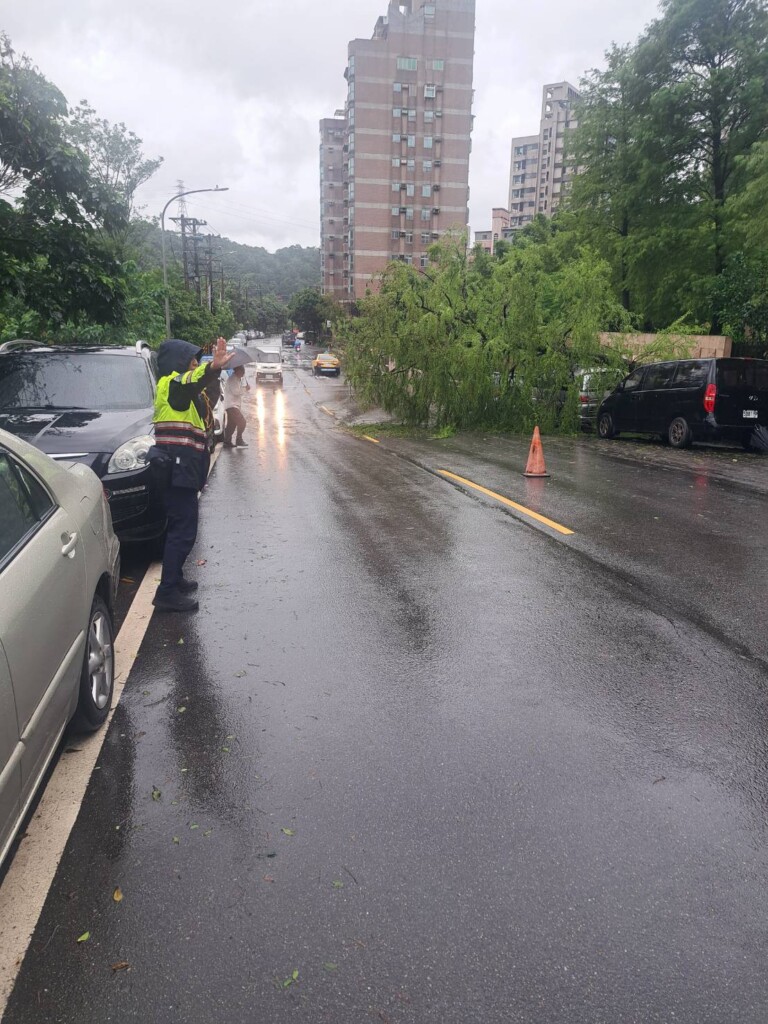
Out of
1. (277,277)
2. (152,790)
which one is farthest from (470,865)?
(277,277)

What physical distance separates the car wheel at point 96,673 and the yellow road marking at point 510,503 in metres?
5.06

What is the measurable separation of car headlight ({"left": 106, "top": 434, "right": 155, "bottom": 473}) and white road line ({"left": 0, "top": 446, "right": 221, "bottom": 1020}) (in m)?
2.43

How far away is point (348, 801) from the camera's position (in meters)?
3.15

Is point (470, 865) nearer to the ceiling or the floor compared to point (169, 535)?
nearer to the floor

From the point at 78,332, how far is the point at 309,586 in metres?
16.6

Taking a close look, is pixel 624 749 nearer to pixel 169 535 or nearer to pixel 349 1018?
pixel 349 1018

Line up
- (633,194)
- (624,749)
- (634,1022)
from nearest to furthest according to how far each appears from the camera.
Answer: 1. (634,1022)
2. (624,749)
3. (633,194)

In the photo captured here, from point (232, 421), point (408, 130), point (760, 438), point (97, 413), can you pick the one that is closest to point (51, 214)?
point (232, 421)

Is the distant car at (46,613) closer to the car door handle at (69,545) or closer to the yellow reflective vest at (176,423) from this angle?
the car door handle at (69,545)

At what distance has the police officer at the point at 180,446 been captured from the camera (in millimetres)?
5445

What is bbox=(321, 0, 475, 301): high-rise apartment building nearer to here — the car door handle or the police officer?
the police officer

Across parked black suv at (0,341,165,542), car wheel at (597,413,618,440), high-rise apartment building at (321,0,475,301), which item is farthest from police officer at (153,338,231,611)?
high-rise apartment building at (321,0,475,301)

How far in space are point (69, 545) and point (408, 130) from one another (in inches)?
3994

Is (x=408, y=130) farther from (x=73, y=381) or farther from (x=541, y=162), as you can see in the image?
(x=73, y=381)
